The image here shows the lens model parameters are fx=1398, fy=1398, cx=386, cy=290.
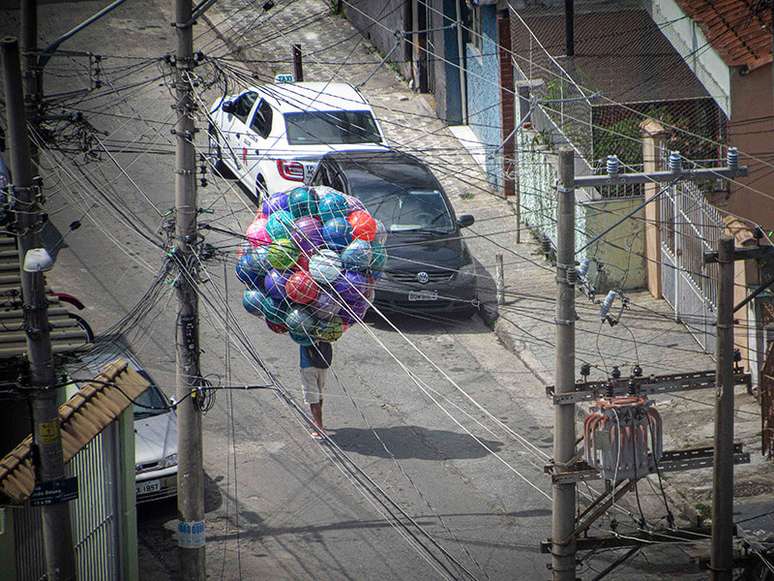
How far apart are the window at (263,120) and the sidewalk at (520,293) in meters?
0.64

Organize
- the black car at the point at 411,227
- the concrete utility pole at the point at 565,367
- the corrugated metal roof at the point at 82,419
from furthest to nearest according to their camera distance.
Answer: the black car at the point at 411,227 < the corrugated metal roof at the point at 82,419 < the concrete utility pole at the point at 565,367

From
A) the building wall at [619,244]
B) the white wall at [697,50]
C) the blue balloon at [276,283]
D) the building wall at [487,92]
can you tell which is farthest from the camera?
the building wall at [487,92]

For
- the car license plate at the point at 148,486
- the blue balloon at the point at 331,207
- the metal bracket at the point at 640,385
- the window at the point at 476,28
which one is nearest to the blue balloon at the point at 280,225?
the blue balloon at the point at 331,207

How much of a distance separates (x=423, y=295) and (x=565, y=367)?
287 inches

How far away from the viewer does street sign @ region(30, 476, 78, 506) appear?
37.9ft

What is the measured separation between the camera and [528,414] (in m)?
17.9

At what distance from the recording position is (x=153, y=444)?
15570 millimetres

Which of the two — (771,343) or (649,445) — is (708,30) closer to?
(771,343)

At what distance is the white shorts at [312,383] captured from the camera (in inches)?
656

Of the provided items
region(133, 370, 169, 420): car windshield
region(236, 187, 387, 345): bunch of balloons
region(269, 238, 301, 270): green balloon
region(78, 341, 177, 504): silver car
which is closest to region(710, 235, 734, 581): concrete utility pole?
region(236, 187, 387, 345): bunch of balloons

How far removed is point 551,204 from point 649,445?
31.3 feet

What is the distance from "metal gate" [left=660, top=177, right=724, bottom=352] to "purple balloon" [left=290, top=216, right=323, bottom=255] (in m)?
5.43

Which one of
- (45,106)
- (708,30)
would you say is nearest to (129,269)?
(45,106)

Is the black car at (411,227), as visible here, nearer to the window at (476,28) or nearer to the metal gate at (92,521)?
the window at (476,28)
